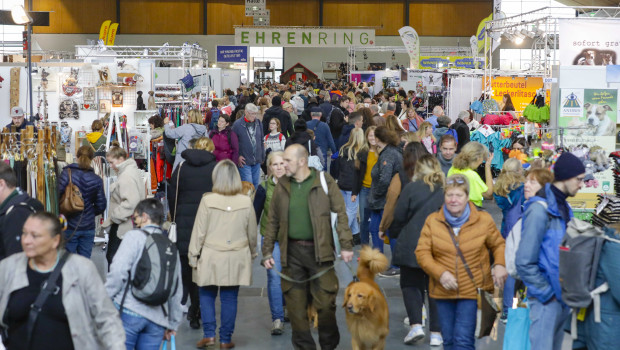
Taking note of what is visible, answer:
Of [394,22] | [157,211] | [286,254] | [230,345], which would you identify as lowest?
[230,345]

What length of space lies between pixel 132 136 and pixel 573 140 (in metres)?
5.36

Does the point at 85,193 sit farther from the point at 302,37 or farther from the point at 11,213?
the point at 302,37

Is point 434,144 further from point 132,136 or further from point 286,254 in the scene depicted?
point 286,254

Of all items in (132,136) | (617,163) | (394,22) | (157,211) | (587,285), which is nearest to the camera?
(587,285)

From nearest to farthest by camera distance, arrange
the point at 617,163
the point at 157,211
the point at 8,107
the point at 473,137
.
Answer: the point at 157,211 → the point at 617,163 → the point at 473,137 → the point at 8,107

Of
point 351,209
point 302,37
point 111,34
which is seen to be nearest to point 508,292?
point 351,209

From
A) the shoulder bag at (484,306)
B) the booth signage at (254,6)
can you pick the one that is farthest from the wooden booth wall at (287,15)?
the shoulder bag at (484,306)

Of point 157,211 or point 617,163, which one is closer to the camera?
point 157,211

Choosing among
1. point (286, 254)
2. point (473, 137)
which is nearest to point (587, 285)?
point (286, 254)

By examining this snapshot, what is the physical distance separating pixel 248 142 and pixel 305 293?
18.4 feet

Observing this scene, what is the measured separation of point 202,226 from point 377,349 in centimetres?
144

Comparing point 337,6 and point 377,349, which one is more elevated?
point 337,6

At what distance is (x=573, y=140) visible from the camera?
30.6ft

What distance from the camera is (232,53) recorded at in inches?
984
